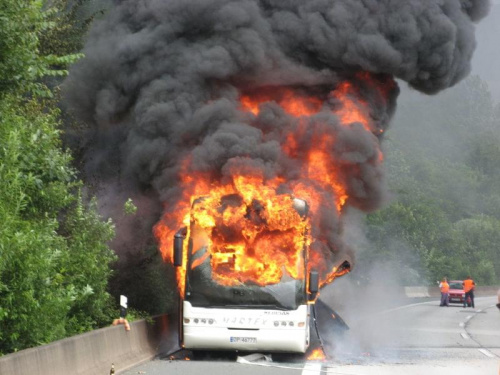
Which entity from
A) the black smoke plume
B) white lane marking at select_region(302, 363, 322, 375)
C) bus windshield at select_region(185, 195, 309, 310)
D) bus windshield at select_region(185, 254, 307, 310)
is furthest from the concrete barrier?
the black smoke plume

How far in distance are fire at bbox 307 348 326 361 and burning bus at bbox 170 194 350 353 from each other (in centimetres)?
85

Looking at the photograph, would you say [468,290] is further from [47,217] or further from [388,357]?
[47,217]

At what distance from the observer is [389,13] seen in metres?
25.0

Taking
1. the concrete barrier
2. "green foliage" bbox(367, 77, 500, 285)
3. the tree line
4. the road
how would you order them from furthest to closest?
"green foliage" bbox(367, 77, 500, 285)
the road
the tree line
the concrete barrier

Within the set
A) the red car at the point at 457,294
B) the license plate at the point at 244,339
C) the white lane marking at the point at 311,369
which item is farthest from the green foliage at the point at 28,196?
the red car at the point at 457,294

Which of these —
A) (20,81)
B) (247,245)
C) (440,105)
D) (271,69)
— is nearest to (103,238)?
(247,245)

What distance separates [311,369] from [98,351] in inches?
139

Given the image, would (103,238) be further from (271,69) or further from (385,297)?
(385,297)

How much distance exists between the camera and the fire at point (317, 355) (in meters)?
18.0

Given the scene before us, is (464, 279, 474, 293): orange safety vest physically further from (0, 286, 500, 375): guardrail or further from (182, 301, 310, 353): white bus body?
(182, 301, 310, 353): white bus body

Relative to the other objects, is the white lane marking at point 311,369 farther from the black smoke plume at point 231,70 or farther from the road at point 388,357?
the black smoke plume at point 231,70

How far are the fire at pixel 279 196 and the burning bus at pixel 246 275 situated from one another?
2cm

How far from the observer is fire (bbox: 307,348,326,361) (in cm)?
1796

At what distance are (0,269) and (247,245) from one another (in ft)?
21.1
